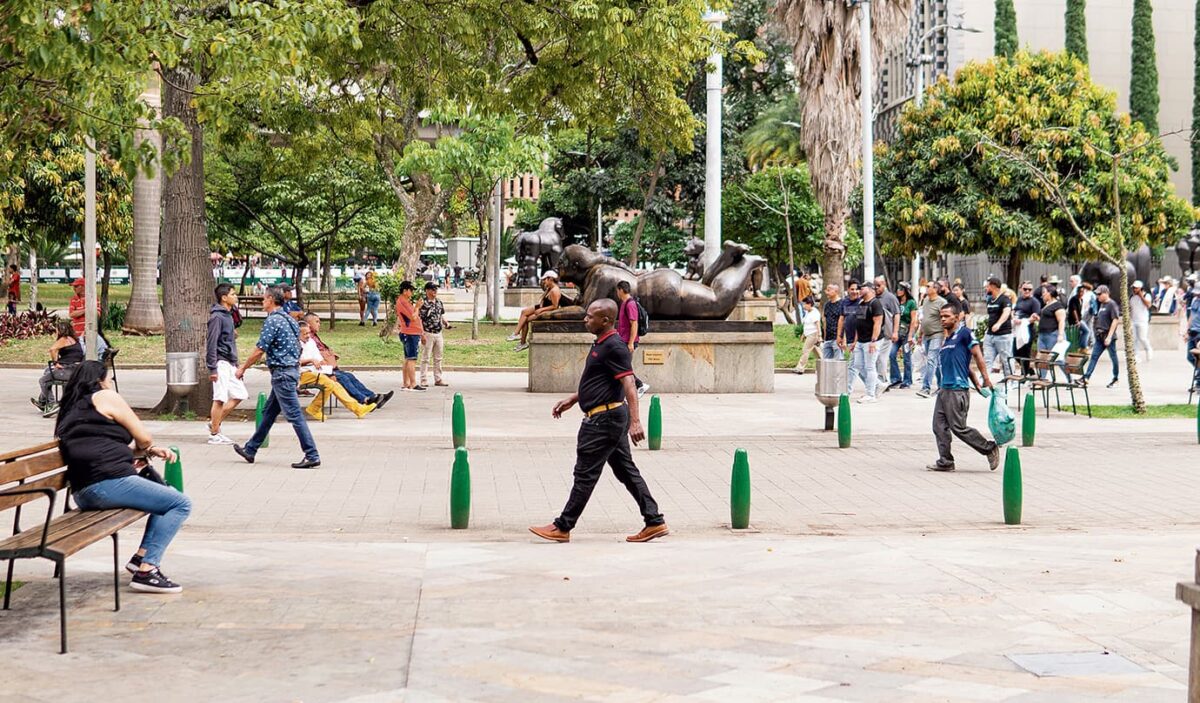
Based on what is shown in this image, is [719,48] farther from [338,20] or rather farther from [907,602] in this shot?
[907,602]

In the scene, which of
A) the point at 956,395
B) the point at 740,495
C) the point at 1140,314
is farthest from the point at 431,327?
the point at 1140,314

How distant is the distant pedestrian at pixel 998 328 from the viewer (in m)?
22.5

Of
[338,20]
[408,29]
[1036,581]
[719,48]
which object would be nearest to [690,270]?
[719,48]

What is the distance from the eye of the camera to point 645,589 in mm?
8781

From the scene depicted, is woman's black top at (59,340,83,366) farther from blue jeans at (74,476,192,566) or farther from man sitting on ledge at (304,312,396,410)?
blue jeans at (74,476,192,566)

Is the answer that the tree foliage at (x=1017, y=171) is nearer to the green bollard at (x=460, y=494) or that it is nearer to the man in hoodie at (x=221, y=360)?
the man in hoodie at (x=221, y=360)

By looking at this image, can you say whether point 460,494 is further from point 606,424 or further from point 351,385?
point 351,385

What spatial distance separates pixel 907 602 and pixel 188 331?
12.9 m

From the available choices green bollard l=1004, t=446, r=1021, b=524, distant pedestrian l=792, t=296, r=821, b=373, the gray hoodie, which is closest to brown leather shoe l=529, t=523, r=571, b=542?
green bollard l=1004, t=446, r=1021, b=524

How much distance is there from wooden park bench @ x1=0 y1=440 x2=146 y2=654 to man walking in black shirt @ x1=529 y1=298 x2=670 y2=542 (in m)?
3.20

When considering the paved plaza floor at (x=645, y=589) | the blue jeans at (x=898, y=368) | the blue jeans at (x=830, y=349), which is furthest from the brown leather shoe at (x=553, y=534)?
the blue jeans at (x=898, y=368)

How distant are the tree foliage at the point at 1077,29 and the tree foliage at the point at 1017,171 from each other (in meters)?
34.1

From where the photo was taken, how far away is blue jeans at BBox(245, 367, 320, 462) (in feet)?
46.8

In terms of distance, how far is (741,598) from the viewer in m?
8.47
